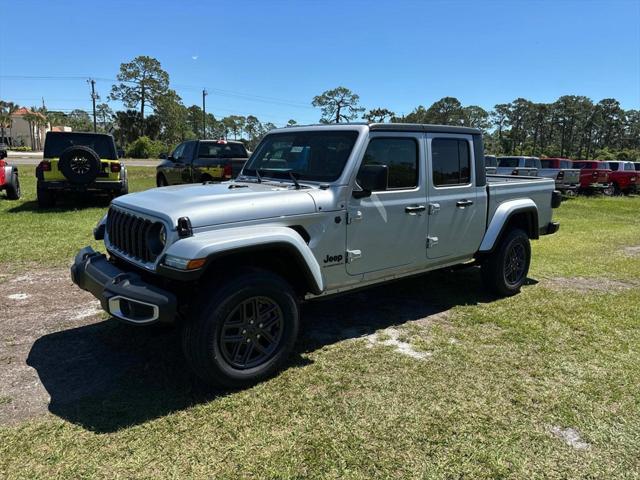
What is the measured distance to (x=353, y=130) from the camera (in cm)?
419

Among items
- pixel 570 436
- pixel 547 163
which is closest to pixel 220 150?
pixel 570 436

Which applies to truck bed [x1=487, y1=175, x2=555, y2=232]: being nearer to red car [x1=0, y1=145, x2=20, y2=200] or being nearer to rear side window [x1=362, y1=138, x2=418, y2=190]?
rear side window [x1=362, y1=138, x2=418, y2=190]

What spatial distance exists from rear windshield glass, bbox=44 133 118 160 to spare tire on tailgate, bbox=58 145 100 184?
3.38 ft

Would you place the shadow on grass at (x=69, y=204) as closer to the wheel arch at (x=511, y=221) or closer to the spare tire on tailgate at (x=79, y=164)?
the spare tire on tailgate at (x=79, y=164)

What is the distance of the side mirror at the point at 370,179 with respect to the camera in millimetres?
3896

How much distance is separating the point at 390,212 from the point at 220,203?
5.14 feet

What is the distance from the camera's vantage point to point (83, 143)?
474 inches

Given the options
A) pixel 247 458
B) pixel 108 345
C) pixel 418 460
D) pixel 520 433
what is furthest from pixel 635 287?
pixel 108 345

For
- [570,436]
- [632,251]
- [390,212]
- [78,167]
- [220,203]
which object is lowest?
[570,436]

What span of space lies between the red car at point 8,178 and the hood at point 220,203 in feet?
33.6

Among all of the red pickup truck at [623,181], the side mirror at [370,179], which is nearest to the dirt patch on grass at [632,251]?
the side mirror at [370,179]

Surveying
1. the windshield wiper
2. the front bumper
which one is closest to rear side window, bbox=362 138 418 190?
the windshield wiper

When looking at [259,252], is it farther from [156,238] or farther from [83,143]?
[83,143]

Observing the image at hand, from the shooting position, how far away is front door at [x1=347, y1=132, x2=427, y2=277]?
4.07m
